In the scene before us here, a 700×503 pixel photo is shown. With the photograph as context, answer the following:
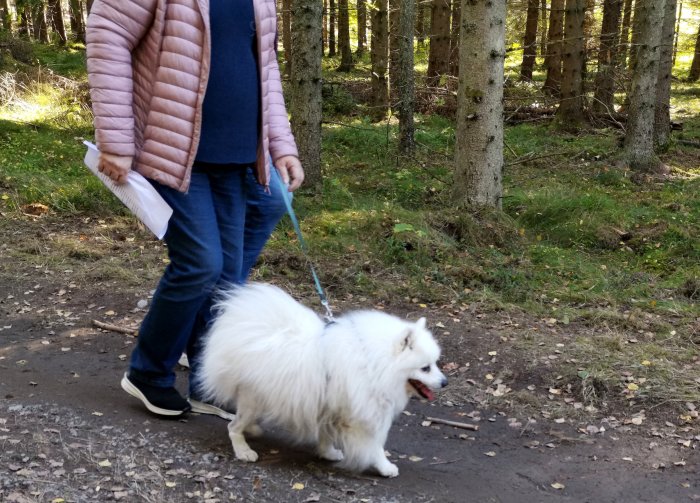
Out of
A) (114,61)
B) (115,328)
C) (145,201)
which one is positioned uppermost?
(114,61)

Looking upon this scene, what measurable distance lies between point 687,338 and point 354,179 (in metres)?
5.91

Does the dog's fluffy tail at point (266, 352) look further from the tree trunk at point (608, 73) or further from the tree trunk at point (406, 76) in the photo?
the tree trunk at point (608, 73)

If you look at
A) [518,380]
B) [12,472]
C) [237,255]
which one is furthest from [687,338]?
[12,472]

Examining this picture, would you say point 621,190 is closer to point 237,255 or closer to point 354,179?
point 354,179

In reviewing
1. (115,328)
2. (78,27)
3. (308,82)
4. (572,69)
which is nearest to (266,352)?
(115,328)

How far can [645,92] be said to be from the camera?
10969mm

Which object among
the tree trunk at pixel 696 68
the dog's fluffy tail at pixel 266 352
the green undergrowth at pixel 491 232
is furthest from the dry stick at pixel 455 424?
the tree trunk at pixel 696 68

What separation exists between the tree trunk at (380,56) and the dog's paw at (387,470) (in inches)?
466

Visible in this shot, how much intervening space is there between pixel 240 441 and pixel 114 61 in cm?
187

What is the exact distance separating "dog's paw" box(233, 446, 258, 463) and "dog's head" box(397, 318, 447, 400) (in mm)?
836

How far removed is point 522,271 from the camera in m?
6.45

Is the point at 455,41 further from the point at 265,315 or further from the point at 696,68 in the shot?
the point at 265,315

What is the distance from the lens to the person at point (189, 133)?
2973mm

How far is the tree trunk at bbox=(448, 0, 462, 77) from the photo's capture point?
17.5m
